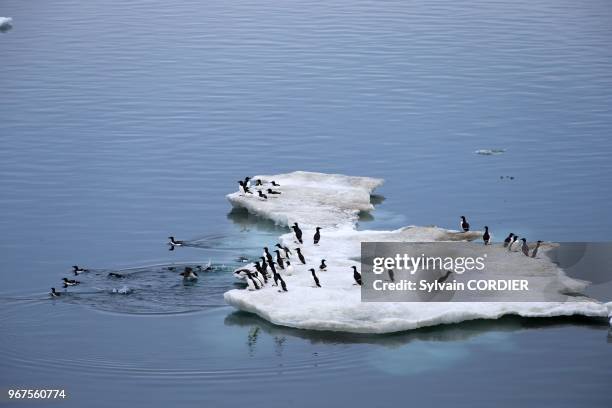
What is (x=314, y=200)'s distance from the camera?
5409cm

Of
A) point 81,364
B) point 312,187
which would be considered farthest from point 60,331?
point 312,187

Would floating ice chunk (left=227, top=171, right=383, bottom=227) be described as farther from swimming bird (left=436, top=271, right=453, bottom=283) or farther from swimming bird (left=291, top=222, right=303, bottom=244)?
swimming bird (left=436, top=271, right=453, bottom=283)

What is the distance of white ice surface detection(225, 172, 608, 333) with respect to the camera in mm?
41625

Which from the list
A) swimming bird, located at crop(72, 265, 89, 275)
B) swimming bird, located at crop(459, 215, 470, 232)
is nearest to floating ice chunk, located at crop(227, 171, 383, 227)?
swimming bird, located at crop(459, 215, 470, 232)

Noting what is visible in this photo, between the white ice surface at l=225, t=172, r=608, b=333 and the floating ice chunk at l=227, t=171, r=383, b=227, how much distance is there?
13cm

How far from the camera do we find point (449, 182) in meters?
60.1

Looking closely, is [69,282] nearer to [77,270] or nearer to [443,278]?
[77,270]

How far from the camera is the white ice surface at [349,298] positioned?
4162cm

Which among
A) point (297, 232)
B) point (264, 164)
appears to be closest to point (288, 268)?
point (297, 232)

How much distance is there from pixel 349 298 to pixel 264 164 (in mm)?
21710

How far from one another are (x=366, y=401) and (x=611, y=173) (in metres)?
28.3

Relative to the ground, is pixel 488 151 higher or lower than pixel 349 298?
higher

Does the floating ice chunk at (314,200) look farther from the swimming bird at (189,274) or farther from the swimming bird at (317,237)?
the swimming bird at (189,274)

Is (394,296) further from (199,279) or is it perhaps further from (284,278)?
(199,279)
